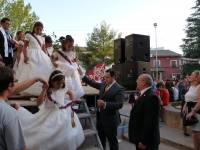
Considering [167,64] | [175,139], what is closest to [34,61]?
[175,139]

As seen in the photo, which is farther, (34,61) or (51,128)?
(34,61)

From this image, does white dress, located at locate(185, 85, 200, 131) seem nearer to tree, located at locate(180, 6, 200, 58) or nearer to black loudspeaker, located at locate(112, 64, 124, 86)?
black loudspeaker, located at locate(112, 64, 124, 86)

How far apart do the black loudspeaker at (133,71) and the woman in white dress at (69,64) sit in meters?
5.21

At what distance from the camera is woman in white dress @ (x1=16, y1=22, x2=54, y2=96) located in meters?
5.00

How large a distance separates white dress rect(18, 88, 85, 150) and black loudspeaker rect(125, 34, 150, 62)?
6841 mm

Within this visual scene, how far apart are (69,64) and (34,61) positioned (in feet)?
3.03

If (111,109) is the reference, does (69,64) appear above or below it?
above

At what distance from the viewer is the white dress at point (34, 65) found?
4.96 metres

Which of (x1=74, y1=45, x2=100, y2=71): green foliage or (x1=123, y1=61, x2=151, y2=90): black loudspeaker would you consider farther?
(x1=74, y1=45, x2=100, y2=71): green foliage

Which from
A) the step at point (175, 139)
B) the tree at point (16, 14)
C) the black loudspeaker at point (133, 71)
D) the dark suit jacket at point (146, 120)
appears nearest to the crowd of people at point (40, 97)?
the dark suit jacket at point (146, 120)

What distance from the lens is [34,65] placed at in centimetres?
502

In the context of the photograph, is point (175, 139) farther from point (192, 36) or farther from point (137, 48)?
point (192, 36)

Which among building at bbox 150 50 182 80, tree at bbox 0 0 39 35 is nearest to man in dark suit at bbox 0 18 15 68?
tree at bbox 0 0 39 35

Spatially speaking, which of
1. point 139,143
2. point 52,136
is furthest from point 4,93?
point 139,143
